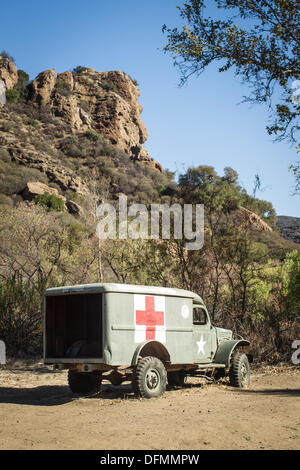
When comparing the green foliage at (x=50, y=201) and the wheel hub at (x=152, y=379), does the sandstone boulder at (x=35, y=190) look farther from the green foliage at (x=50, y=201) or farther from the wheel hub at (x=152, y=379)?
the wheel hub at (x=152, y=379)

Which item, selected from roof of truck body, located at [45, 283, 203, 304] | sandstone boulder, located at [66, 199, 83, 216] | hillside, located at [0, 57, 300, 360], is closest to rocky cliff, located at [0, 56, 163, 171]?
sandstone boulder, located at [66, 199, 83, 216]

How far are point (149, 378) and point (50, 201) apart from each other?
120 ft

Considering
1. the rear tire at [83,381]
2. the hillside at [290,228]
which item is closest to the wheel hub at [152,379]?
the rear tire at [83,381]

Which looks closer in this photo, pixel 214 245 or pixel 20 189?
pixel 214 245

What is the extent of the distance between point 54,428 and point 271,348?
32.5ft

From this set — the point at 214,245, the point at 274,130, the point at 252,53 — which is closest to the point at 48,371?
the point at 214,245

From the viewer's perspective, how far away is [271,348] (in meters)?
15.2

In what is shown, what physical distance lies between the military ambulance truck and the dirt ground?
41 centimetres

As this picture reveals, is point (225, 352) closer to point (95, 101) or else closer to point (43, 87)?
point (43, 87)

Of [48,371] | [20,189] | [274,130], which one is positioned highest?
[20,189]

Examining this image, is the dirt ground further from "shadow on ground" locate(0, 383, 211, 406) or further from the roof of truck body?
the roof of truck body

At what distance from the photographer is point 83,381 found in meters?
10.2

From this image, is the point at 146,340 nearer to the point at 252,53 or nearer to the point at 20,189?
the point at 252,53

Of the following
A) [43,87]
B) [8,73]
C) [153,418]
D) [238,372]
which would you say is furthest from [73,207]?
[153,418]
